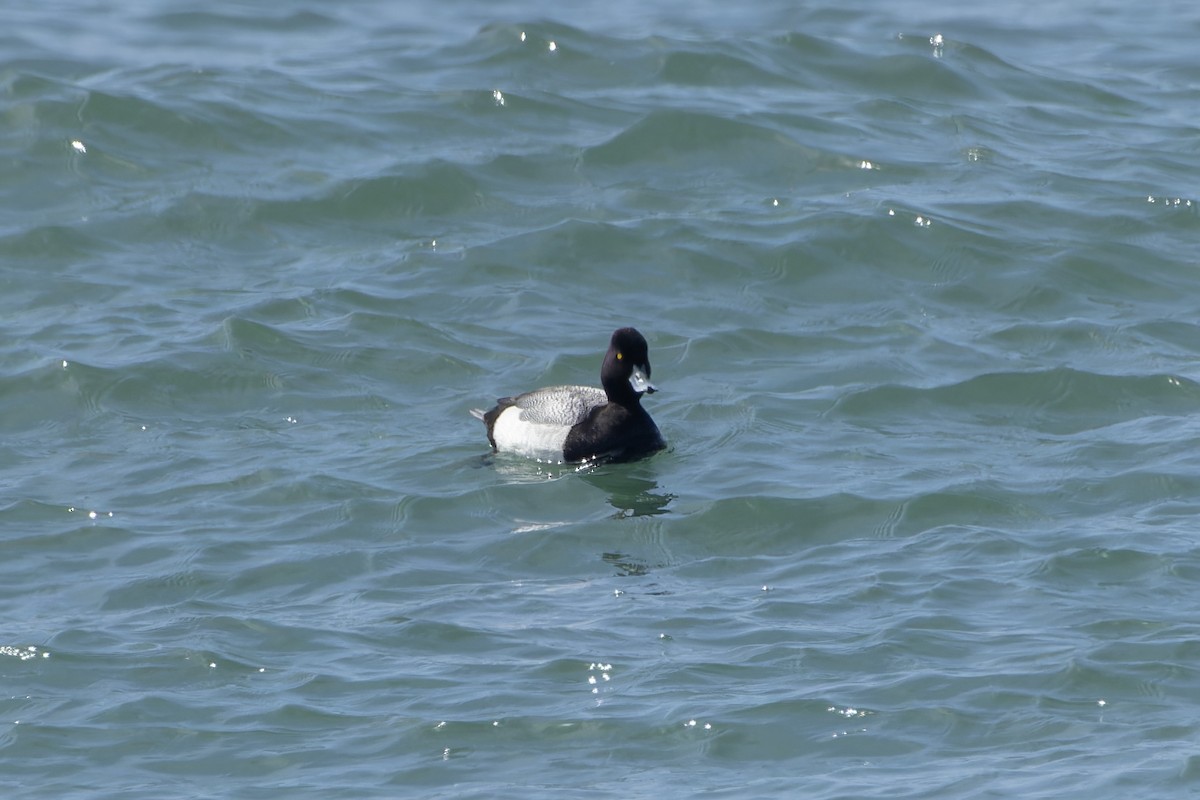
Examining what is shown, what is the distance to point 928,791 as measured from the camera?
7.48 metres

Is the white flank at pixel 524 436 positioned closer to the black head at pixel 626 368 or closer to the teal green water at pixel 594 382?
the teal green water at pixel 594 382

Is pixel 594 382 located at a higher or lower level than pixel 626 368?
lower

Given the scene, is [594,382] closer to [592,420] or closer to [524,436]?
[592,420]

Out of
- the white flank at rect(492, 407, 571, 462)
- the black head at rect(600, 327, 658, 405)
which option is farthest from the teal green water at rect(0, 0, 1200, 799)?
the black head at rect(600, 327, 658, 405)

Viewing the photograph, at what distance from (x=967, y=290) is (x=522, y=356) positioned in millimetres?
3541

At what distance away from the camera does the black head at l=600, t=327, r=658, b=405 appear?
1252cm

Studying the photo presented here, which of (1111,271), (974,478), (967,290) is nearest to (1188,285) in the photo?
(1111,271)

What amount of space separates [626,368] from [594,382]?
1.17 m

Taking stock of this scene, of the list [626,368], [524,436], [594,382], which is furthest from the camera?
[594,382]

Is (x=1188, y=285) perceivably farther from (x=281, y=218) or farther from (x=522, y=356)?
(x=281, y=218)

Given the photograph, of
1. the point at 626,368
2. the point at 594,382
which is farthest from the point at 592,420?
the point at 594,382

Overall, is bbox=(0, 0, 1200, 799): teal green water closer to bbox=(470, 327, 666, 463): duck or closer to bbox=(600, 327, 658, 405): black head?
bbox=(470, 327, 666, 463): duck

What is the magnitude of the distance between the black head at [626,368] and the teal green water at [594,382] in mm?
448

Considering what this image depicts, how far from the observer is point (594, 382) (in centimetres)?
1374
